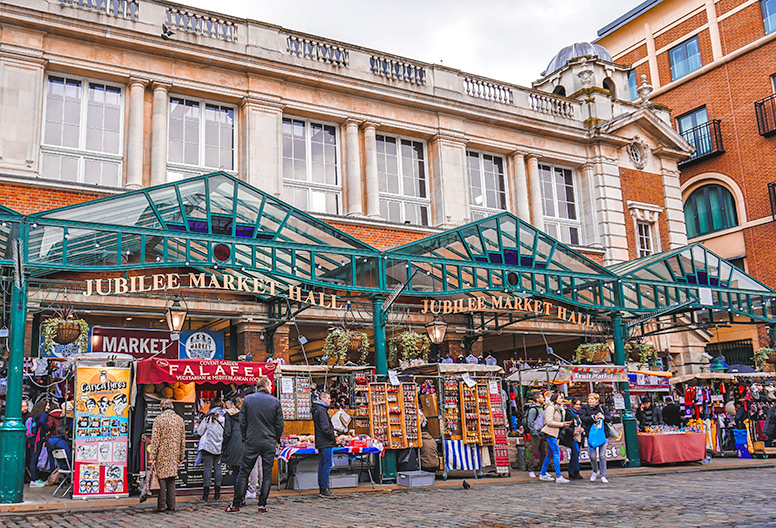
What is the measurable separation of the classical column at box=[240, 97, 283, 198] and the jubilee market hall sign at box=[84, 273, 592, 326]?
3853 millimetres

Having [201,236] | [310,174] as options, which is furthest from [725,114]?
[201,236]

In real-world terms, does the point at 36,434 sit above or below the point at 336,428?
above

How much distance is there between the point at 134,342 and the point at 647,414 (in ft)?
41.1

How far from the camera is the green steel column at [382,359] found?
1398 centimetres

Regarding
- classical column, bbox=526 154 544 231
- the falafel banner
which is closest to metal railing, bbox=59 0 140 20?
the falafel banner

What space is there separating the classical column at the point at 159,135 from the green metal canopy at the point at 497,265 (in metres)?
6.05

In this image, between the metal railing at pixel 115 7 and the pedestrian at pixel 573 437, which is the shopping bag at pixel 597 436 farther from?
the metal railing at pixel 115 7

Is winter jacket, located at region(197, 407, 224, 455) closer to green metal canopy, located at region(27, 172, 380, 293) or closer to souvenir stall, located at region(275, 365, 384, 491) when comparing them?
souvenir stall, located at region(275, 365, 384, 491)

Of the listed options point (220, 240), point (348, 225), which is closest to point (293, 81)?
point (348, 225)

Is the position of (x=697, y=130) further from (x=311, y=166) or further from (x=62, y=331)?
(x=62, y=331)

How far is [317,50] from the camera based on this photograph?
2039 centimetres

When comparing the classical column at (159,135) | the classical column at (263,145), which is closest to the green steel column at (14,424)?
the classical column at (159,135)

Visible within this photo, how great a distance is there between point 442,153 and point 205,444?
39.6 ft

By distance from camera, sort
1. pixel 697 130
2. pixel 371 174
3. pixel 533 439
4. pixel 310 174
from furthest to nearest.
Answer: pixel 697 130 → pixel 371 174 → pixel 310 174 → pixel 533 439
